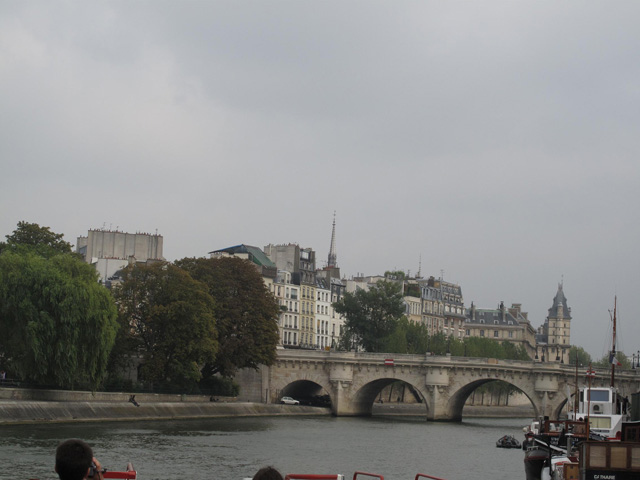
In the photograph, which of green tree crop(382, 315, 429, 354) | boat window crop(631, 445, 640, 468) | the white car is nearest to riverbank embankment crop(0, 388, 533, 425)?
the white car

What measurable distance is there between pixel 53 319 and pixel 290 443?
15.4 m

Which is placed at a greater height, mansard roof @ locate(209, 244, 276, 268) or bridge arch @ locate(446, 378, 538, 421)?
mansard roof @ locate(209, 244, 276, 268)

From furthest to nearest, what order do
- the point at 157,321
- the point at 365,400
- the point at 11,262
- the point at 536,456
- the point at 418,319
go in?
the point at 418,319 < the point at 365,400 < the point at 157,321 < the point at 11,262 < the point at 536,456

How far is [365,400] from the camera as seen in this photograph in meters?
99.5

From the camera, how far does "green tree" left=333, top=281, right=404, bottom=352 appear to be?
396 feet

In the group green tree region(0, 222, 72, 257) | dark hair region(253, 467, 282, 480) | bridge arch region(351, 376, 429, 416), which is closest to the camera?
dark hair region(253, 467, 282, 480)

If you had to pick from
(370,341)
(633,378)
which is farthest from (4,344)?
(370,341)

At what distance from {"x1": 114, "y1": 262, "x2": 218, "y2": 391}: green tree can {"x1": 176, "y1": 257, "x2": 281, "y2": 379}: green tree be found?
5.08 m

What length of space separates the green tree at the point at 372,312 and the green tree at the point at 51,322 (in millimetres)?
58218

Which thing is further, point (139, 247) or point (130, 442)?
point (139, 247)

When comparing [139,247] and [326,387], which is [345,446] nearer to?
[326,387]

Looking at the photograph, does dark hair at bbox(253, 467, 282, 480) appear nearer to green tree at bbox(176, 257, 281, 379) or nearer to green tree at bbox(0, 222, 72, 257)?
green tree at bbox(0, 222, 72, 257)

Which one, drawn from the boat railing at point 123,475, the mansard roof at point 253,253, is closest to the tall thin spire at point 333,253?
the mansard roof at point 253,253

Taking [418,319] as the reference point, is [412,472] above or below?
below
